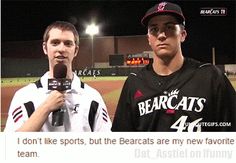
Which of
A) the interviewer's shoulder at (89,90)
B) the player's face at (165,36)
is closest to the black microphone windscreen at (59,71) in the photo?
the interviewer's shoulder at (89,90)

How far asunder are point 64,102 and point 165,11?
70 centimetres

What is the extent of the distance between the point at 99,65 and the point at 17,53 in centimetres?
46

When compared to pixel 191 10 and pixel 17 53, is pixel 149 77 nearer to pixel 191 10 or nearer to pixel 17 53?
pixel 191 10

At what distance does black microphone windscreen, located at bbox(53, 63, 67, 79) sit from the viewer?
200 centimetres

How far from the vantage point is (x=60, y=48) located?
2.00 meters

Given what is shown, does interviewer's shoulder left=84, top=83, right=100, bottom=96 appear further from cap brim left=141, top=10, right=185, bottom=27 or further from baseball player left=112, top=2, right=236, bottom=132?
cap brim left=141, top=10, right=185, bottom=27

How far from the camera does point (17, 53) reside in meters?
2.09

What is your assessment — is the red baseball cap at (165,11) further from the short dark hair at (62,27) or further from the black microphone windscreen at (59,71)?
the black microphone windscreen at (59,71)

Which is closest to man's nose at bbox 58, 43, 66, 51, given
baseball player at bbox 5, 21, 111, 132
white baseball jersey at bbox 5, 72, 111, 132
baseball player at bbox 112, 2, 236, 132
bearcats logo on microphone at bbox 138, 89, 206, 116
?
baseball player at bbox 5, 21, 111, 132

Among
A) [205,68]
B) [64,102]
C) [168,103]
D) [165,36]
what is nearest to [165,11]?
[165,36]

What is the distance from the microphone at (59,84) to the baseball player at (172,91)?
283 mm

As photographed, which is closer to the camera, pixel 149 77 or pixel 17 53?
pixel 149 77

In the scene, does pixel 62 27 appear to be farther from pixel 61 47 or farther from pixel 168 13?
pixel 168 13

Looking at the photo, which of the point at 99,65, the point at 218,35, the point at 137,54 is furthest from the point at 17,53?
the point at 218,35
